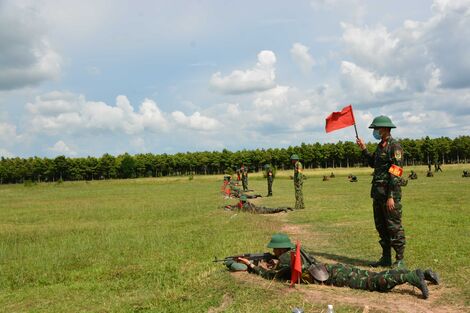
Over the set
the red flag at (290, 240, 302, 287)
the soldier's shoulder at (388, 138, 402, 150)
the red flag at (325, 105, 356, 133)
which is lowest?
the red flag at (290, 240, 302, 287)

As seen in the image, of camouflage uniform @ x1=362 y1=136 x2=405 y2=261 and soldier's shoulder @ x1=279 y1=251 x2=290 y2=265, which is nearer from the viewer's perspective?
soldier's shoulder @ x1=279 y1=251 x2=290 y2=265

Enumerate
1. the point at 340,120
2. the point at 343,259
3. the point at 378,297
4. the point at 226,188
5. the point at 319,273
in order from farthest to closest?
the point at 226,188
the point at 340,120
the point at 343,259
the point at 319,273
the point at 378,297

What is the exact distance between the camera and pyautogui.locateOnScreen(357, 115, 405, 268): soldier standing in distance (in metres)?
8.66

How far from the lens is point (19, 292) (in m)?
9.09

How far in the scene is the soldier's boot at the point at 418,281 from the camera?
6.69m

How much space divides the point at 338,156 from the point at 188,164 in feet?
142

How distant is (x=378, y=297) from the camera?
692 cm

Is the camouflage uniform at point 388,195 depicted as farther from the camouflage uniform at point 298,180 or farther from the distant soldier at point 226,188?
the distant soldier at point 226,188

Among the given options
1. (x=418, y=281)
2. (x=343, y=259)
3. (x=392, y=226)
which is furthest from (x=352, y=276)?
(x=343, y=259)

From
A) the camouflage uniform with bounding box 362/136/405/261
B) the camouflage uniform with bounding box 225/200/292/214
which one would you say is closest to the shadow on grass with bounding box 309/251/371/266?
the camouflage uniform with bounding box 362/136/405/261

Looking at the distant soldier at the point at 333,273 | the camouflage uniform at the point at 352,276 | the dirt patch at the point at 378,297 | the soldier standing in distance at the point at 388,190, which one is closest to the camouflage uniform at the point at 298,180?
the soldier standing in distance at the point at 388,190

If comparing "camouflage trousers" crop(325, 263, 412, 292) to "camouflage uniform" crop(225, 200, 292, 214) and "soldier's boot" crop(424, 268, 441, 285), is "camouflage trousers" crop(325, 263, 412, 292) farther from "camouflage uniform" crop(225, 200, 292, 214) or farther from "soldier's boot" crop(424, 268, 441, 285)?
"camouflage uniform" crop(225, 200, 292, 214)

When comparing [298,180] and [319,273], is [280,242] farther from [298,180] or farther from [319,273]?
[298,180]

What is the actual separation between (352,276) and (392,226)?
68.7 inches
